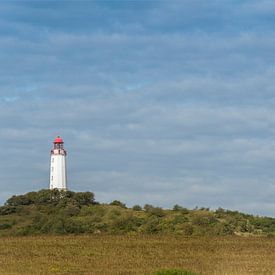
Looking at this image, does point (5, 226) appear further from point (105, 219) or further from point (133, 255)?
point (133, 255)

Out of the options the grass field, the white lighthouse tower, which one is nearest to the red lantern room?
the white lighthouse tower

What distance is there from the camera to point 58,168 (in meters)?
65.3

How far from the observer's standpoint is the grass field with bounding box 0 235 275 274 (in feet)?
86.7

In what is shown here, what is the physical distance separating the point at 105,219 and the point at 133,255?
21.2 meters

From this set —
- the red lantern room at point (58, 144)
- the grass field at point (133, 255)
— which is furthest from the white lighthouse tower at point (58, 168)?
the grass field at point (133, 255)

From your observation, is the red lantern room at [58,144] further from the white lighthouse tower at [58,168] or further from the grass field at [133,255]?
the grass field at [133,255]

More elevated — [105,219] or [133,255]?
[105,219]

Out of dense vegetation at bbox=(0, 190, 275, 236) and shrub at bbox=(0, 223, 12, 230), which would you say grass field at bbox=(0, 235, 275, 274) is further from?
shrub at bbox=(0, 223, 12, 230)

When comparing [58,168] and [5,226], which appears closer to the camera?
[5,226]

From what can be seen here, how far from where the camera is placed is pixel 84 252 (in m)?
31.3

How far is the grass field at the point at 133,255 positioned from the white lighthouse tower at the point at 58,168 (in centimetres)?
2805

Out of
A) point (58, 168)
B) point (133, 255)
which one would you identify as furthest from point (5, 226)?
point (133, 255)

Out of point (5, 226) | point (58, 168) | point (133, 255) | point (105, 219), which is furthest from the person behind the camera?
point (58, 168)

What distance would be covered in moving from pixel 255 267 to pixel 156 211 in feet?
89.8
